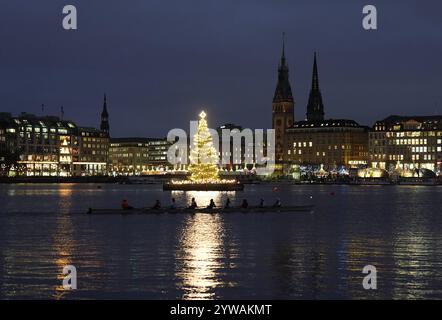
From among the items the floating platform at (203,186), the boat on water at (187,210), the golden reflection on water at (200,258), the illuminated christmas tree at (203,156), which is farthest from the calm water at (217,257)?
the floating platform at (203,186)

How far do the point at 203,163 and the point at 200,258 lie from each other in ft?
269

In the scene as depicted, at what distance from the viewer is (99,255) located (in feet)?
134

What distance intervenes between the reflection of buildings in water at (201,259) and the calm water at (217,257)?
1.7 inches

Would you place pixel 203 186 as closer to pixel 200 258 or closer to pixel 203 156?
pixel 203 156

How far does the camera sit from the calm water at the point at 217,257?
30.3 metres

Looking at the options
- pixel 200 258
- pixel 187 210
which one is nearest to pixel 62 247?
pixel 200 258

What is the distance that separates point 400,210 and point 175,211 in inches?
1159

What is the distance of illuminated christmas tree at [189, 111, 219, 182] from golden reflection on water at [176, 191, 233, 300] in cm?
5181

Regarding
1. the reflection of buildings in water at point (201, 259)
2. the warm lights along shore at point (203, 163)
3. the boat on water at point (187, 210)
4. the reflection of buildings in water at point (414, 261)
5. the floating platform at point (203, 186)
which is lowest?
the reflection of buildings in water at point (414, 261)

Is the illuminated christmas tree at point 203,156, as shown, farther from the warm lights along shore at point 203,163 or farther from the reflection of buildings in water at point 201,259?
the reflection of buildings in water at point 201,259

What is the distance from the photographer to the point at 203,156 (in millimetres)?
118625
